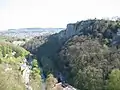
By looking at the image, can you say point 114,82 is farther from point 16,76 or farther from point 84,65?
point 84,65

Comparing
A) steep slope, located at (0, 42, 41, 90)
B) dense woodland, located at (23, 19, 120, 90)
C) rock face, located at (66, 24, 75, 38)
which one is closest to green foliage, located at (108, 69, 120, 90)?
dense woodland, located at (23, 19, 120, 90)

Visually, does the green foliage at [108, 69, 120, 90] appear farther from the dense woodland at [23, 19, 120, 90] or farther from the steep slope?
the steep slope

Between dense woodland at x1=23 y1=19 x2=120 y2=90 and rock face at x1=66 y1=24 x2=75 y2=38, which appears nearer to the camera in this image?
dense woodland at x1=23 y1=19 x2=120 y2=90

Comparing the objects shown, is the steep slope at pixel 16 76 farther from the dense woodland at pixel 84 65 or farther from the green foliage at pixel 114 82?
the green foliage at pixel 114 82

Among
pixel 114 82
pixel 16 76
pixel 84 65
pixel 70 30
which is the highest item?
pixel 70 30

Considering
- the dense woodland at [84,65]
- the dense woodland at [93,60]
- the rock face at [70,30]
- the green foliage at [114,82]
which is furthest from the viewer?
the rock face at [70,30]

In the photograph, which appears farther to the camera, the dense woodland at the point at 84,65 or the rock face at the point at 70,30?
the rock face at the point at 70,30

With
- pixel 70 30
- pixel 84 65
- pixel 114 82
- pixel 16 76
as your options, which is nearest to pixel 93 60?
pixel 84 65

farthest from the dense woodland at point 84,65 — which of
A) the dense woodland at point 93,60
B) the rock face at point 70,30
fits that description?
the rock face at point 70,30

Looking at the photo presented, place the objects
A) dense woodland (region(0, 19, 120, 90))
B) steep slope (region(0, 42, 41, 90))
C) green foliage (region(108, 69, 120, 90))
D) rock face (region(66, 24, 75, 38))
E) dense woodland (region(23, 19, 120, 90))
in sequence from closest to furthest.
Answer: steep slope (region(0, 42, 41, 90)) → green foliage (region(108, 69, 120, 90)) → dense woodland (region(0, 19, 120, 90)) → dense woodland (region(23, 19, 120, 90)) → rock face (region(66, 24, 75, 38))
